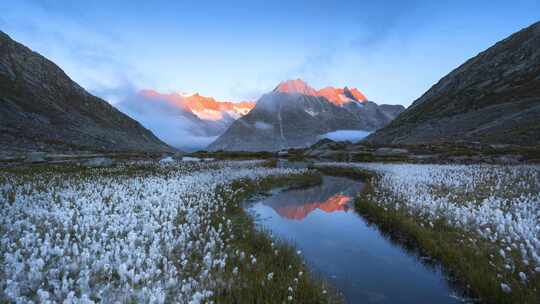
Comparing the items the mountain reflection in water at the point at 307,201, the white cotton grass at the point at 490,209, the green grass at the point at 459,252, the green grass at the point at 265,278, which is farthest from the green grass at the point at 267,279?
the mountain reflection in water at the point at 307,201

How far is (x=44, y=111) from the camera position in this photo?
467 ft

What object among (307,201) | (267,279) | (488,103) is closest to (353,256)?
(267,279)

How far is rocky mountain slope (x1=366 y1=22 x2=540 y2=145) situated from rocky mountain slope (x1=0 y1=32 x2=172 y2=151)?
407ft

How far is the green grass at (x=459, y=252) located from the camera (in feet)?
20.2

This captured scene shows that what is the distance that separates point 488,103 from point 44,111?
7455 inches

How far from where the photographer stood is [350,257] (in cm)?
992

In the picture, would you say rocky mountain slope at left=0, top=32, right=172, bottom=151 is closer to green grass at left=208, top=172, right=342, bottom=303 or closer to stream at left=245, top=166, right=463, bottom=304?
stream at left=245, top=166, right=463, bottom=304

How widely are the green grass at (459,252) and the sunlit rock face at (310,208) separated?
331cm

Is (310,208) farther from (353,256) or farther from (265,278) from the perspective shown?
(265,278)

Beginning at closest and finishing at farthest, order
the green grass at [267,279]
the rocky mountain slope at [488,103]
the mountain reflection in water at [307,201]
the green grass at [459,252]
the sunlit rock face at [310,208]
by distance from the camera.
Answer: the green grass at [267,279] < the green grass at [459,252] < the sunlit rock face at [310,208] < the mountain reflection in water at [307,201] < the rocky mountain slope at [488,103]

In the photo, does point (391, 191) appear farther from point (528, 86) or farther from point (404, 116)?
point (404, 116)

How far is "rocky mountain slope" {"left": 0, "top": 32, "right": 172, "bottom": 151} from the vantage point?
110875mm

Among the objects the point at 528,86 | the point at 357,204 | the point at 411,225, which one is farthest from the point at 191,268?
the point at 528,86

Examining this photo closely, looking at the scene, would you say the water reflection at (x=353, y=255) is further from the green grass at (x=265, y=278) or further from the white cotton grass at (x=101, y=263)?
the white cotton grass at (x=101, y=263)
